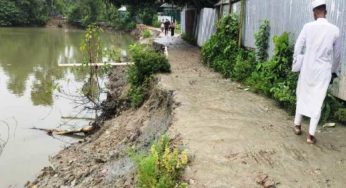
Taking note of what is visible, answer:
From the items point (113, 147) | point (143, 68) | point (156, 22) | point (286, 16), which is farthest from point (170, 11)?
point (113, 147)

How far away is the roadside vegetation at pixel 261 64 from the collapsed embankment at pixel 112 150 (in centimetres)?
188

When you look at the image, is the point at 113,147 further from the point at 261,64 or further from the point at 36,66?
the point at 36,66

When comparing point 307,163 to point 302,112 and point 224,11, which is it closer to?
point 302,112

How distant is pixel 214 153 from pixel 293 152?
3.24ft

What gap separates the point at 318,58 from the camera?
5.94 meters

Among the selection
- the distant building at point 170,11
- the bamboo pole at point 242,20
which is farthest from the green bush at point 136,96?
the distant building at point 170,11

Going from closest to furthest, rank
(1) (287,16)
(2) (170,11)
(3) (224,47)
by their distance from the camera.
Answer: (1) (287,16) < (3) (224,47) < (2) (170,11)

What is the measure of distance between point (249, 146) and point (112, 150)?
3.04m

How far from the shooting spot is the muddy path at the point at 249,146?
5047mm

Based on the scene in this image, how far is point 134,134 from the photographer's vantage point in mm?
8461

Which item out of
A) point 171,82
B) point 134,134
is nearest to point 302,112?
point 134,134

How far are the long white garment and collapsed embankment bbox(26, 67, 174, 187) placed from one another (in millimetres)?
2355

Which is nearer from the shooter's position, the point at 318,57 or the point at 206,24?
the point at 318,57

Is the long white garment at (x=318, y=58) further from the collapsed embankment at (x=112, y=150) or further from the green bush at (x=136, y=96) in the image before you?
the green bush at (x=136, y=96)
